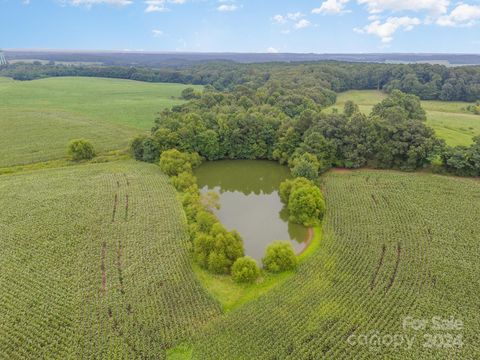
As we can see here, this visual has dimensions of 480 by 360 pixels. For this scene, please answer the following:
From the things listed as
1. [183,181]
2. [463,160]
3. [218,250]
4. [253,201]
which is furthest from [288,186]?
[463,160]

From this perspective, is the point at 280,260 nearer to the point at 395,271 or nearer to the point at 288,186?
the point at 395,271

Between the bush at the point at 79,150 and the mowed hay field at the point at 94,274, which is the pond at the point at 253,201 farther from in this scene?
the bush at the point at 79,150

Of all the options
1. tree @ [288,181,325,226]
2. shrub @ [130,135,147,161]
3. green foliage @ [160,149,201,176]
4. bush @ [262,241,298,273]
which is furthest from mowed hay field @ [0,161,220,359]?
tree @ [288,181,325,226]

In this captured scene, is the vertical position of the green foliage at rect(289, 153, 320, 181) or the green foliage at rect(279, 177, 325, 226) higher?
the green foliage at rect(289, 153, 320, 181)

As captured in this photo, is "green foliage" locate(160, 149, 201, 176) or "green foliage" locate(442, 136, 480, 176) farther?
"green foliage" locate(160, 149, 201, 176)

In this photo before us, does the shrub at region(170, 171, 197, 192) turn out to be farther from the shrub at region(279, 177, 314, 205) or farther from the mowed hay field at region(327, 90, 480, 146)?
the mowed hay field at region(327, 90, 480, 146)

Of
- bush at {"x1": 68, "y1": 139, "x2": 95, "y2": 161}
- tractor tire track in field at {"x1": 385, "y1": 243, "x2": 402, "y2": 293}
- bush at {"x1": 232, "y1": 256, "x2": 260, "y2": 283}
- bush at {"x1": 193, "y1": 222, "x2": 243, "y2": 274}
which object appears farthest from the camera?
bush at {"x1": 68, "y1": 139, "x2": 95, "y2": 161}
